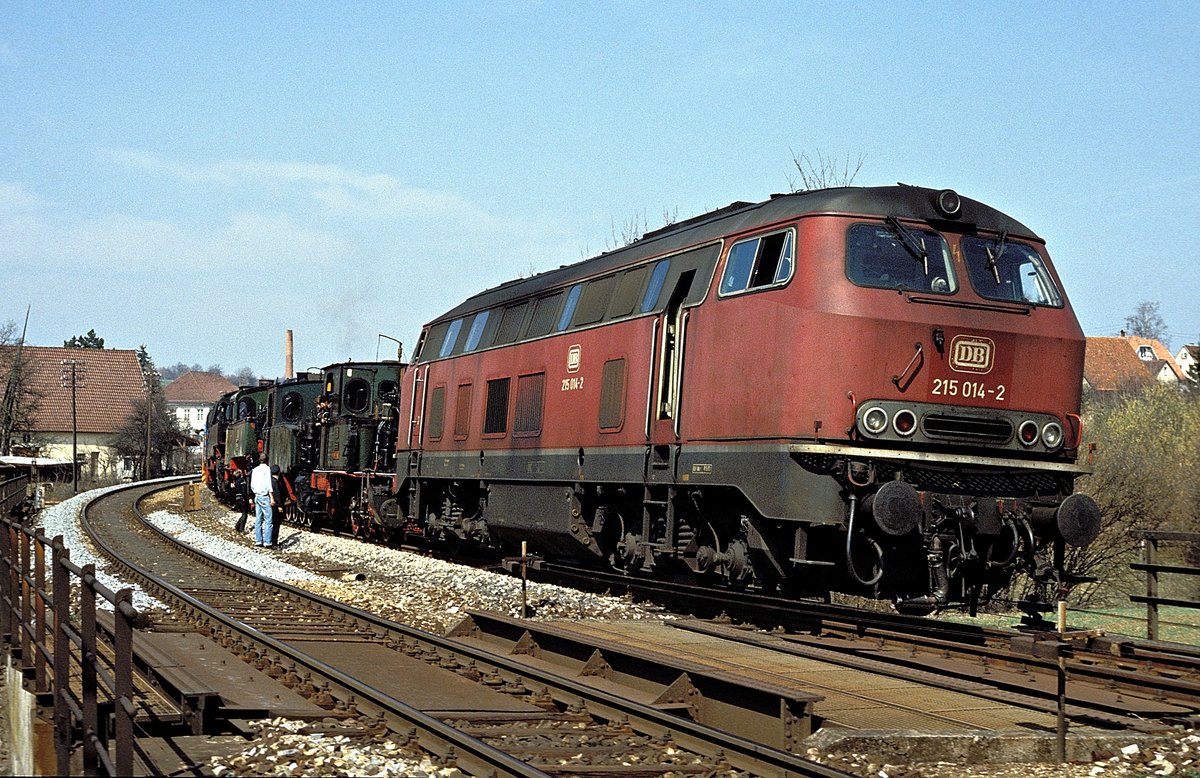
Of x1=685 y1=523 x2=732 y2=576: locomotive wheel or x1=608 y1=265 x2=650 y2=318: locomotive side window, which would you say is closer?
x1=685 y1=523 x2=732 y2=576: locomotive wheel

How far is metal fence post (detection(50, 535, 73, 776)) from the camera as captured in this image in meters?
6.21

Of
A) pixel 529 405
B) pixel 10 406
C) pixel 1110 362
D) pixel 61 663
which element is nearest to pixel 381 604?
pixel 529 405

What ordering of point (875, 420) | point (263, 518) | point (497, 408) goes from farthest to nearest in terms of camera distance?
point (263, 518)
point (497, 408)
point (875, 420)

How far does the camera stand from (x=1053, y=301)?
12.0 metres

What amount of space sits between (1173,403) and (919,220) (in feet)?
93.8

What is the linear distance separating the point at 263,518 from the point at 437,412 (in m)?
5.64

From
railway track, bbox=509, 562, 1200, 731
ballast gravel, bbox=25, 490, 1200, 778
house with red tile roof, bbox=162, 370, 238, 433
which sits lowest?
ballast gravel, bbox=25, 490, 1200, 778

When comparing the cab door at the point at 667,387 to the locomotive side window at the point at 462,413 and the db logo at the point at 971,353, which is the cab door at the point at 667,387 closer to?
the db logo at the point at 971,353

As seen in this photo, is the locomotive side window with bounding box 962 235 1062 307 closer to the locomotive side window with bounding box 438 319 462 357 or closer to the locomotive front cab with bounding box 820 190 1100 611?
the locomotive front cab with bounding box 820 190 1100 611

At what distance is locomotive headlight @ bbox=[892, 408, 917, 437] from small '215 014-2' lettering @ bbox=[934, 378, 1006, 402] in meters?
0.36

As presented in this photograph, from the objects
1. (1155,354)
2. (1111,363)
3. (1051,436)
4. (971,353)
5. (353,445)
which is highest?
(1155,354)

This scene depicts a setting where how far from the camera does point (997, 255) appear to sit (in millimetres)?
11820

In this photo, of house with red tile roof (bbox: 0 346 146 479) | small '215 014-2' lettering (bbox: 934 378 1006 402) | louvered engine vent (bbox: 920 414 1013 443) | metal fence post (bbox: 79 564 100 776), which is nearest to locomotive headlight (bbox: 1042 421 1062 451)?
louvered engine vent (bbox: 920 414 1013 443)

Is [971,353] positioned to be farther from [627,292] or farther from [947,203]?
[627,292]
